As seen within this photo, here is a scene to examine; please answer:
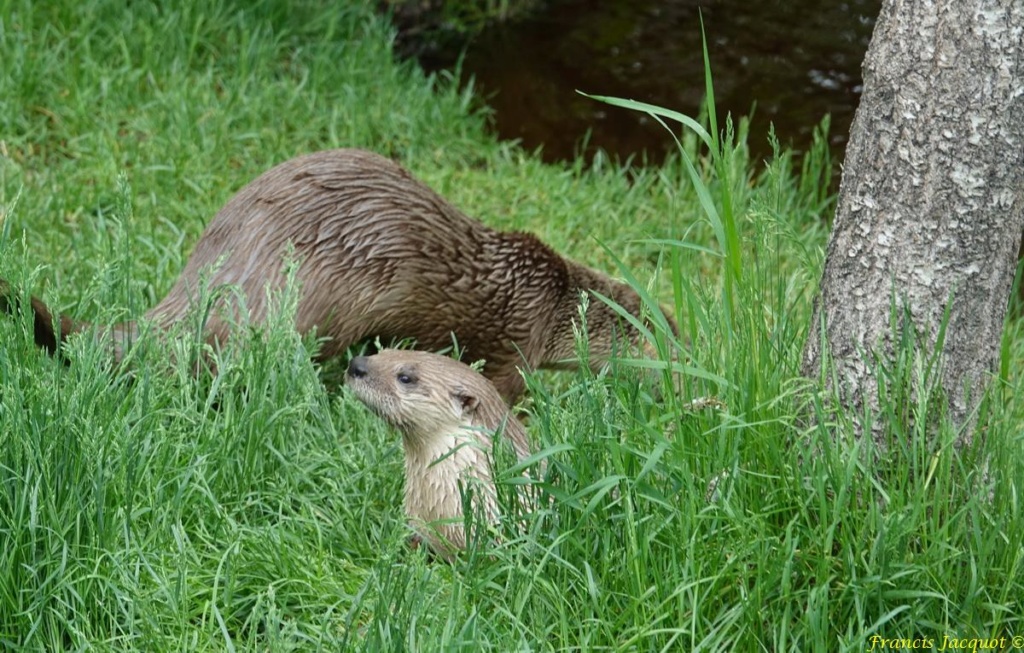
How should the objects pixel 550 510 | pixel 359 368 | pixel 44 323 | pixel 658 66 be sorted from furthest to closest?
pixel 658 66, pixel 359 368, pixel 44 323, pixel 550 510

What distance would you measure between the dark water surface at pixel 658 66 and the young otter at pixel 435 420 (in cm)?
275

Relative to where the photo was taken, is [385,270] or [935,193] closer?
[935,193]

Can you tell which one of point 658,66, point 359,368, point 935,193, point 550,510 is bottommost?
point 658,66

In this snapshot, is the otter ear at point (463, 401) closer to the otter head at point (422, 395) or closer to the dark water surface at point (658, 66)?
the otter head at point (422, 395)

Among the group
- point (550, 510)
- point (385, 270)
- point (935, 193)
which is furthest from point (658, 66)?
point (550, 510)

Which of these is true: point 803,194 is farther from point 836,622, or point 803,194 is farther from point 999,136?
point 836,622

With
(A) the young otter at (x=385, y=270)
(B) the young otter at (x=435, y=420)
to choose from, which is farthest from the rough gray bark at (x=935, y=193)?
(A) the young otter at (x=385, y=270)

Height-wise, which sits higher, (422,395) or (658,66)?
(422,395)

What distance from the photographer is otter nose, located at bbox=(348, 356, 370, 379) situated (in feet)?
9.17

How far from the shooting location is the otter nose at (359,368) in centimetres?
279

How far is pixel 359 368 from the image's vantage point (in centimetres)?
280

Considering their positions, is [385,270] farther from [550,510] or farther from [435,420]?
[550,510]

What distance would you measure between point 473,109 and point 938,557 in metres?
3.83

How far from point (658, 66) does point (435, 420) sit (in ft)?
12.9
